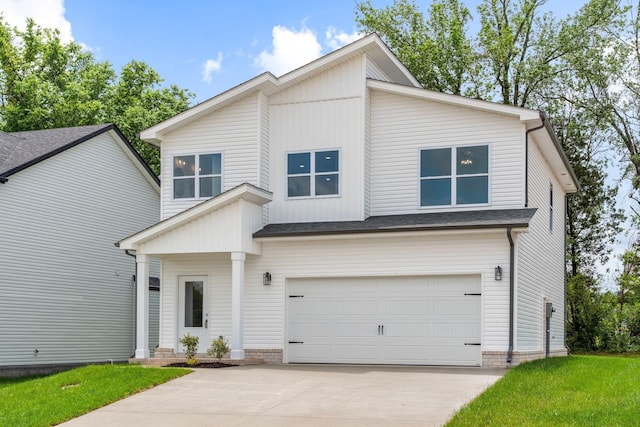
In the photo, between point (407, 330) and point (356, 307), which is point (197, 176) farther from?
point (407, 330)

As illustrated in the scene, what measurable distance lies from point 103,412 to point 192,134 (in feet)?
32.4

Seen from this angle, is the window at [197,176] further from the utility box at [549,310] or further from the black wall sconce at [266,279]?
the utility box at [549,310]

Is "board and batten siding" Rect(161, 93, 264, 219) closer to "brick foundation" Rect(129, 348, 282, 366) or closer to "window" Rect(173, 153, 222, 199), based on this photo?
"window" Rect(173, 153, 222, 199)

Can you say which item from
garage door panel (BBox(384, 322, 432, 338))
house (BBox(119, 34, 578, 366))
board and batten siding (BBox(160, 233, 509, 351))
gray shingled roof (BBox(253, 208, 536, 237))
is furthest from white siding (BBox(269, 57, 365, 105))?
garage door panel (BBox(384, 322, 432, 338))

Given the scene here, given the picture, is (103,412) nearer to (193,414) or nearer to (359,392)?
(193,414)

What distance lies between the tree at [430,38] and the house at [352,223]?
14005 millimetres

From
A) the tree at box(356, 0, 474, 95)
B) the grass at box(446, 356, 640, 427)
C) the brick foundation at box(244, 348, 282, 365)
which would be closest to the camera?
the grass at box(446, 356, 640, 427)

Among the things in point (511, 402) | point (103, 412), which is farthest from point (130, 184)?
point (511, 402)

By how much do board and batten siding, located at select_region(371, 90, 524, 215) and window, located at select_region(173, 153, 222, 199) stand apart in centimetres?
415

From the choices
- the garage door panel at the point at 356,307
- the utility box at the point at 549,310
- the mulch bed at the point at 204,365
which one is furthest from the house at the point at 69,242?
the utility box at the point at 549,310

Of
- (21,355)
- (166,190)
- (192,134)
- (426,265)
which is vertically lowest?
(21,355)

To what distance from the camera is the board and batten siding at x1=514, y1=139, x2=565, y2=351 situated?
18609 mm

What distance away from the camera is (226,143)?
21.0m

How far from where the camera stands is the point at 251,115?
816 inches
